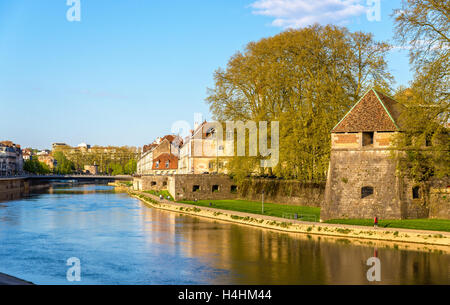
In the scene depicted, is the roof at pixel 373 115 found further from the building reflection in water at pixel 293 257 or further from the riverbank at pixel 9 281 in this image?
the riverbank at pixel 9 281

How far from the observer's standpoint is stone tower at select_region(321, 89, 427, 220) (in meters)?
36.5

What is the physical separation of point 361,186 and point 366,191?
1.57 feet

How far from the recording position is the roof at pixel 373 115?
1448 inches

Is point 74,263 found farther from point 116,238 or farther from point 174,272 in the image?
point 116,238

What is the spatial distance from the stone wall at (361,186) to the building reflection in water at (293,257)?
3.97m

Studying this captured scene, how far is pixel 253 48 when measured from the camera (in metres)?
54.8

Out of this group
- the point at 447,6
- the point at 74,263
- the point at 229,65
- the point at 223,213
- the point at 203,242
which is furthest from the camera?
the point at 229,65

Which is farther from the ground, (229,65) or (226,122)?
(229,65)

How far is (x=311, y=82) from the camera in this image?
49.4 m

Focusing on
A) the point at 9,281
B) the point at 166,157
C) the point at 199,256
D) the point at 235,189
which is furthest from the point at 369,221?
the point at 166,157

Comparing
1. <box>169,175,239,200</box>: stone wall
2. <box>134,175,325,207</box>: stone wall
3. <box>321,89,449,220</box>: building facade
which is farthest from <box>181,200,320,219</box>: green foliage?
<box>169,175,239,200</box>: stone wall

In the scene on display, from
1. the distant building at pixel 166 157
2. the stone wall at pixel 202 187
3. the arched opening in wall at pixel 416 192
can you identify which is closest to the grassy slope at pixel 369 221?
the arched opening in wall at pixel 416 192
